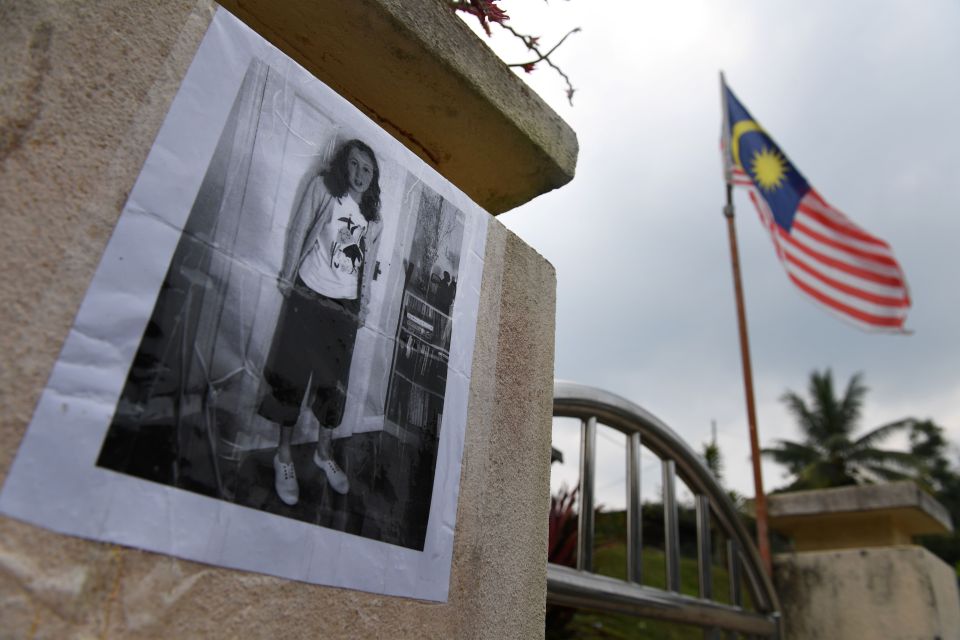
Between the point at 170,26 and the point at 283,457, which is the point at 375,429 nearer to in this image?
the point at 283,457

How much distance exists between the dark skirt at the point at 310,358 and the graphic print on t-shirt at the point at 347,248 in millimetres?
59

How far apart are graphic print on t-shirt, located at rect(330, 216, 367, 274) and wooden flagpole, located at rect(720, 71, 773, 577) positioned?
3.43m

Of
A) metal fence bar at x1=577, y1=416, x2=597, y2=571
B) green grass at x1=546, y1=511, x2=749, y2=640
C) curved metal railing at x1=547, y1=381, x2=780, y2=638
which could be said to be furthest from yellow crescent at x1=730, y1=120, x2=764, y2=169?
metal fence bar at x1=577, y1=416, x2=597, y2=571

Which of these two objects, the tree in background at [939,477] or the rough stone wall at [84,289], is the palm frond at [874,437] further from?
the rough stone wall at [84,289]

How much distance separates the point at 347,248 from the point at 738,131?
6.78m

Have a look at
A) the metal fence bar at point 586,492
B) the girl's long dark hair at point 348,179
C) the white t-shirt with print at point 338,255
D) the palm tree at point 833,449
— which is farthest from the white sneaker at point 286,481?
the palm tree at point 833,449

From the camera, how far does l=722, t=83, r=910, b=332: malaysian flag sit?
17.7ft

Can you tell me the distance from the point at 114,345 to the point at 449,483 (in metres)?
0.57


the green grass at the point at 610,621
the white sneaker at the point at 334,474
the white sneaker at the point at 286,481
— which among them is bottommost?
the white sneaker at the point at 286,481

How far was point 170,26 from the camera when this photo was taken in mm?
971

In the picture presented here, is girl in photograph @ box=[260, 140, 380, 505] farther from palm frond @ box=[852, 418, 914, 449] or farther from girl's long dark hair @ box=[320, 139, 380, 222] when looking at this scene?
palm frond @ box=[852, 418, 914, 449]

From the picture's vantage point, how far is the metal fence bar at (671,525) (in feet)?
9.77

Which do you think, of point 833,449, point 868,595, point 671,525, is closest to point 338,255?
point 671,525

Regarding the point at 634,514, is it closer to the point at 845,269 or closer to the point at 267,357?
the point at 267,357
